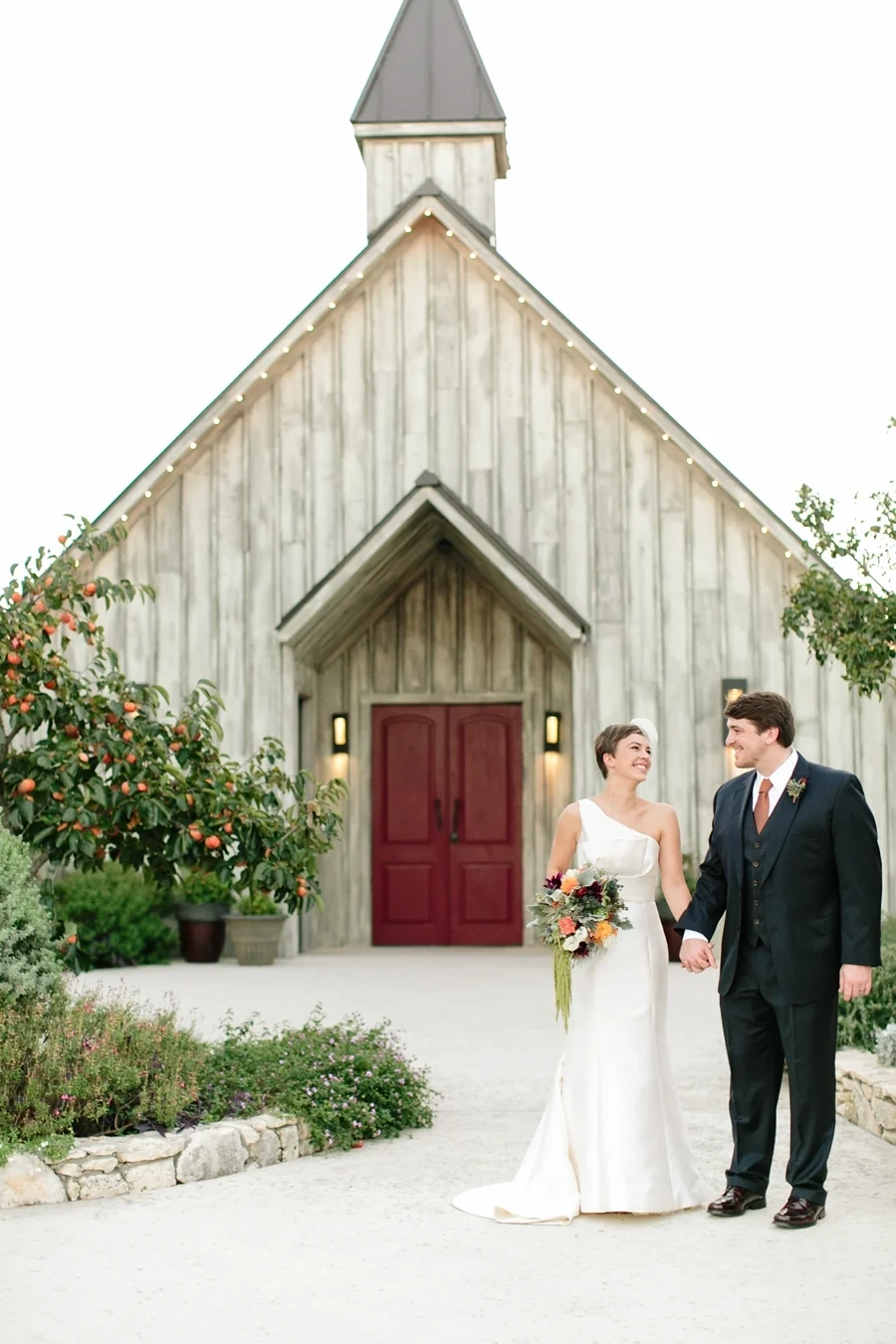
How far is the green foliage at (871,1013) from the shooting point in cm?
870

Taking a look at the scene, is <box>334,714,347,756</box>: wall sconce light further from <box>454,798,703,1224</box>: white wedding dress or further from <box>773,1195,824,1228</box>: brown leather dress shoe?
<box>773,1195,824,1228</box>: brown leather dress shoe

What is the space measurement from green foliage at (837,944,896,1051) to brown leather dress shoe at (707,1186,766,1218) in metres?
2.72

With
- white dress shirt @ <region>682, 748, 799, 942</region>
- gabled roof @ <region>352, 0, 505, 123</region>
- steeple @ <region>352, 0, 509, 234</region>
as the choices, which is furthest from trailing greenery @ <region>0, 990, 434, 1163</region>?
gabled roof @ <region>352, 0, 505, 123</region>

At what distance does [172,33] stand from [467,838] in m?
10.2

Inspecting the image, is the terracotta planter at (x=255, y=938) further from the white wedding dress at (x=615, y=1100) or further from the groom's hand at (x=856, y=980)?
the groom's hand at (x=856, y=980)

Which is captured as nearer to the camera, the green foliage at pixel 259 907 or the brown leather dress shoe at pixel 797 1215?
the brown leather dress shoe at pixel 797 1215

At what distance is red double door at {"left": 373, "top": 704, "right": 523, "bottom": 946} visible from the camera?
17.1m

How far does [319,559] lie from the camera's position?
627 inches

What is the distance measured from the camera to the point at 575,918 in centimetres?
633

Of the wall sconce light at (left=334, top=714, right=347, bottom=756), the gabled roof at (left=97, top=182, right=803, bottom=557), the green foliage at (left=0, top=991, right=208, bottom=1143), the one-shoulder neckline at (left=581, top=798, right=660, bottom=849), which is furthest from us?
the wall sconce light at (left=334, top=714, right=347, bottom=756)

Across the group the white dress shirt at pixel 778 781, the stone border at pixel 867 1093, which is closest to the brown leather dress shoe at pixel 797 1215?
the white dress shirt at pixel 778 781

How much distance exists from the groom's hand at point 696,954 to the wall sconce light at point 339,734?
1096cm

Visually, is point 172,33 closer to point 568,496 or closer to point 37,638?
point 568,496

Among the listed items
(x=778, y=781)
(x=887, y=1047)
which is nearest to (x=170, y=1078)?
(x=778, y=781)
